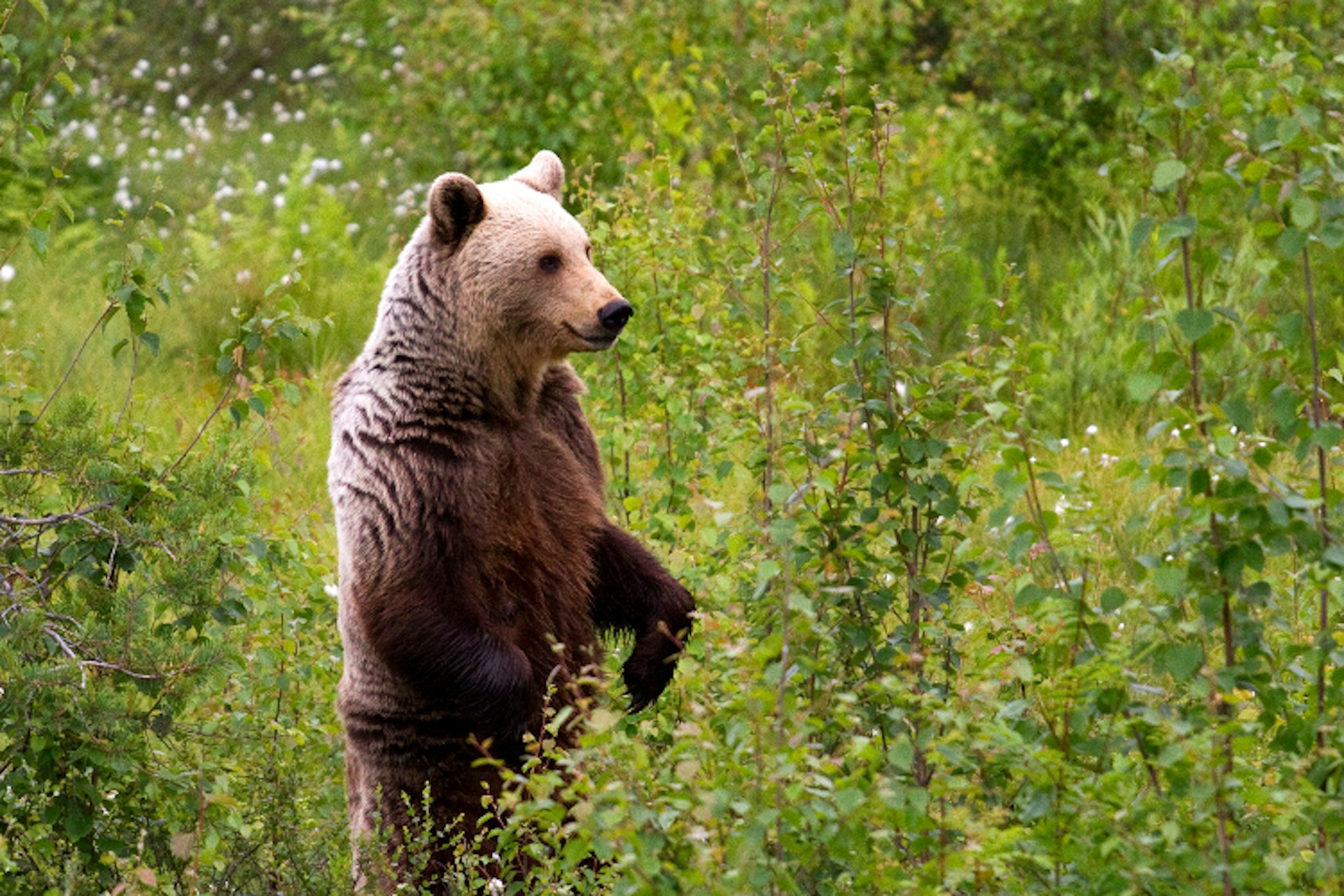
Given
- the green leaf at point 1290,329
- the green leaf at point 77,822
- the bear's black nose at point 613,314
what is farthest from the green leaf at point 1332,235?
the green leaf at point 77,822

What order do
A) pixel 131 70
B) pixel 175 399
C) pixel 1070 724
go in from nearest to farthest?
pixel 1070 724 < pixel 175 399 < pixel 131 70

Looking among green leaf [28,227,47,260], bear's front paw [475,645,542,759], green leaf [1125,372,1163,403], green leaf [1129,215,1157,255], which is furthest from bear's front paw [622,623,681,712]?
green leaf [1129,215,1157,255]

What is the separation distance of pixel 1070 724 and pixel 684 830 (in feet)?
2.46

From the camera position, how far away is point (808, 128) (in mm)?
4230

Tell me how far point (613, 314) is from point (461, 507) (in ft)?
1.91

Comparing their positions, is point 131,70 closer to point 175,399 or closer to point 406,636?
Result: point 175,399

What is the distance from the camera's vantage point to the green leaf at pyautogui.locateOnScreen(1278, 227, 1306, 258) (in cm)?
308

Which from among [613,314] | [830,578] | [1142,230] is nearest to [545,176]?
[613,314]

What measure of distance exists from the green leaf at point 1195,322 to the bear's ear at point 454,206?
1.95 m

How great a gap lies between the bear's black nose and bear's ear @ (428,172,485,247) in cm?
41

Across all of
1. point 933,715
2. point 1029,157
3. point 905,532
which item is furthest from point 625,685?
point 1029,157

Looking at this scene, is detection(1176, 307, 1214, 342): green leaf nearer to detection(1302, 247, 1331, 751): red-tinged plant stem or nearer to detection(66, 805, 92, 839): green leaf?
detection(1302, 247, 1331, 751): red-tinged plant stem

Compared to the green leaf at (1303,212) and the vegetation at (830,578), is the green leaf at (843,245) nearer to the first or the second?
the vegetation at (830,578)

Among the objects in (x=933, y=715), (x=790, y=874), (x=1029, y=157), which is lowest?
(x=1029, y=157)
